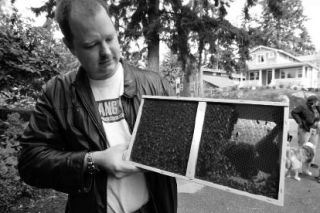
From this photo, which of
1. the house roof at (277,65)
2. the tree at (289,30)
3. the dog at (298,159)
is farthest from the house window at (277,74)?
the dog at (298,159)

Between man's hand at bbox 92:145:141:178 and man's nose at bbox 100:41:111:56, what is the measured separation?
528 mm

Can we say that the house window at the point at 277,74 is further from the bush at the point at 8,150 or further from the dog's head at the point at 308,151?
the bush at the point at 8,150

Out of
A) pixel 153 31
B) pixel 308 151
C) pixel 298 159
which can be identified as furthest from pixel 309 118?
pixel 153 31

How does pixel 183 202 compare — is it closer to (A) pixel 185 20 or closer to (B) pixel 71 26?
(B) pixel 71 26

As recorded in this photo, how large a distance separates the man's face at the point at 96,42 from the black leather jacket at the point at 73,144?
0.16m

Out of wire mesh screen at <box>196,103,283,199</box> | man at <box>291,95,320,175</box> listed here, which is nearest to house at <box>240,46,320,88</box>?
man at <box>291,95,320,175</box>

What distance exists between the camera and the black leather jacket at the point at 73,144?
1.33 metres

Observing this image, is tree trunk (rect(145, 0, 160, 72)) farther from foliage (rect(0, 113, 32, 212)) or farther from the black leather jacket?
the black leather jacket

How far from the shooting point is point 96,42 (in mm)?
1329

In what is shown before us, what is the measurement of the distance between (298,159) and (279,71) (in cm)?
4014

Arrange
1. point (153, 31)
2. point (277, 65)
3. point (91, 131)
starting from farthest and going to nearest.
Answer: point (277, 65) → point (153, 31) → point (91, 131)

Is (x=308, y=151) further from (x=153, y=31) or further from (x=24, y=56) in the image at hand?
(x=24, y=56)

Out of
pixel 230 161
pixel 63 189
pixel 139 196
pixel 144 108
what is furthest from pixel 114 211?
pixel 230 161

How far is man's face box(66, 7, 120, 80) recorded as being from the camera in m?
1.29
